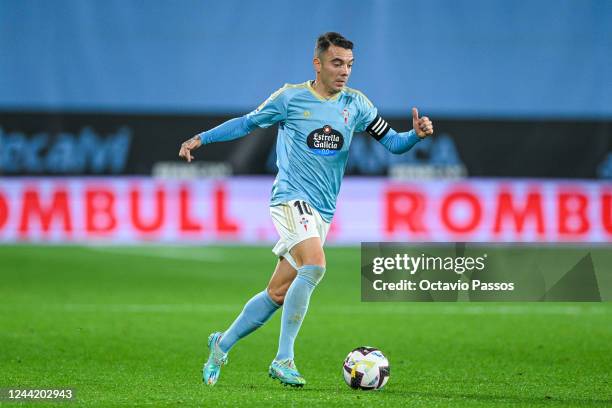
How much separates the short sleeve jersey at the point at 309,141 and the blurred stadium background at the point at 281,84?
6243 millimetres

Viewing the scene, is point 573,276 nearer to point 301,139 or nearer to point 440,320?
point 301,139

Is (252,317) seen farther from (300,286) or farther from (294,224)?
(294,224)

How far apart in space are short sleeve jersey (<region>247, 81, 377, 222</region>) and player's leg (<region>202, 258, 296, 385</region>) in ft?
1.21

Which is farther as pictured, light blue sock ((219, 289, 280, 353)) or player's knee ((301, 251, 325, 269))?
light blue sock ((219, 289, 280, 353))

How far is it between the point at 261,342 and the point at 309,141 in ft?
8.82

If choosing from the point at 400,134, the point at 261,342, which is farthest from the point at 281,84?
the point at 400,134

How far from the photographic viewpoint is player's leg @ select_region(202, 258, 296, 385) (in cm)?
625

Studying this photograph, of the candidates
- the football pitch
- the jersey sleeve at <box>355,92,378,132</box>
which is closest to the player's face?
the jersey sleeve at <box>355,92,378,132</box>

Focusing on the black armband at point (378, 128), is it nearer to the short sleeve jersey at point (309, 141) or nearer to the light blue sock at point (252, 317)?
the short sleeve jersey at point (309, 141)

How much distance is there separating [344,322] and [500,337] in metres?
1.39

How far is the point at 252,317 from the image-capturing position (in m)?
6.26

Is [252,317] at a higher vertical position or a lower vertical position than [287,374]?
higher

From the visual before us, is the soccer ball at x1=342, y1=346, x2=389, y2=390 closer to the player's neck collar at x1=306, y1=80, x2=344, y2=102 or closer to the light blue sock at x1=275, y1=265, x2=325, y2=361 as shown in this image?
the light blue sock at x1=275, y1=265, x2=325, y2=361

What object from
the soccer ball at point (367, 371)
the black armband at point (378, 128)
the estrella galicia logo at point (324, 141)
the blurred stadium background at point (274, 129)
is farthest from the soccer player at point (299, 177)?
the blurred stadium background at point (274, 129)
